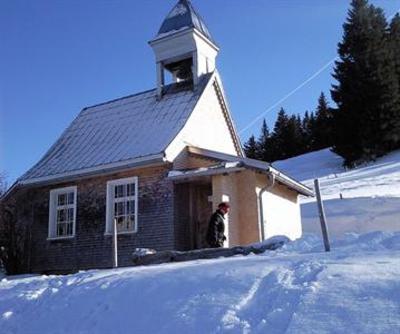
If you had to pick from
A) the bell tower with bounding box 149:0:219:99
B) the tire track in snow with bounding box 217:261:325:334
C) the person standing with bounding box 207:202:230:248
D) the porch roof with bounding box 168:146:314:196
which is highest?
the bell tower with bounding box 149:0:219:99

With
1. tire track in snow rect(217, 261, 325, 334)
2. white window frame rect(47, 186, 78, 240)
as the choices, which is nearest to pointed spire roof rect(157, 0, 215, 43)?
white window frame rect(47, 186, 78, 240)

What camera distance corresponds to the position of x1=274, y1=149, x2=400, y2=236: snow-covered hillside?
69.2ft

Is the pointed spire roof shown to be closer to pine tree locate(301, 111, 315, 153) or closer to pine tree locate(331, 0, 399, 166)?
pine tree locate(331, 0, 399, 166)

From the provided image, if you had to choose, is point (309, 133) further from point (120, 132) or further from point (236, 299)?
point (236, 299)

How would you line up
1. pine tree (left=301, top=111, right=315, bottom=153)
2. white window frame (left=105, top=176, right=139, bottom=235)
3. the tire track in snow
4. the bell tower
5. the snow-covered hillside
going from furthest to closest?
pine tree (left=301, top=111, right=315, bottom=153) → the snow-covered hillside → the bell tower → white window frame (left=105, top=176, right=139, bottom=235) → the tire track in snow

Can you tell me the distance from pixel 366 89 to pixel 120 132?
96.7 feet

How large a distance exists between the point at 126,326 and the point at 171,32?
551 inches

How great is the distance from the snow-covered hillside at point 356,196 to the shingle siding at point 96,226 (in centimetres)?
811

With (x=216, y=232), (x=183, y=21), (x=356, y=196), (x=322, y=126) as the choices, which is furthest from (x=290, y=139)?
(x=216, y=232)

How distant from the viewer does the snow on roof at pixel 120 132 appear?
51.9 ft

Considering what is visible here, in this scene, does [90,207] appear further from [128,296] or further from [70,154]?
[128,296]

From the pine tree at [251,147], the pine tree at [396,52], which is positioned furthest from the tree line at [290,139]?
the pine tree at [396,52]

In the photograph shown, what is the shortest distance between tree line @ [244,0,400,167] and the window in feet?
92.1

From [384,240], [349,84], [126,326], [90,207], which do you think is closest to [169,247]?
[90,207]
